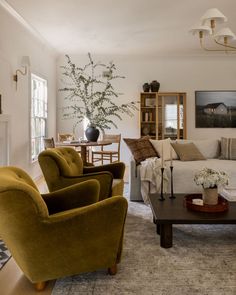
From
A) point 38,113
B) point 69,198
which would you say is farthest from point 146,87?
point 69,198

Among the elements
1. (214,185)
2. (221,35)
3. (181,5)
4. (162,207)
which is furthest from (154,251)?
(181,5)

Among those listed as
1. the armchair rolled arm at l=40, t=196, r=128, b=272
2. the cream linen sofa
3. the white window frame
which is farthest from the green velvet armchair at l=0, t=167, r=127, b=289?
the white window frame

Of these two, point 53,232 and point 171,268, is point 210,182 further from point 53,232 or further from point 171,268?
point 53,232

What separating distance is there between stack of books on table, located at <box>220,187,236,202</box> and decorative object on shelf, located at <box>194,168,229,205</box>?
2.51 ft

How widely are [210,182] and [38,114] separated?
419cm

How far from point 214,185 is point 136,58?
5172 millimetres

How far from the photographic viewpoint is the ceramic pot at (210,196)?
2779 mm

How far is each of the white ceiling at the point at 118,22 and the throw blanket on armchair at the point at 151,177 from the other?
210 centimetres

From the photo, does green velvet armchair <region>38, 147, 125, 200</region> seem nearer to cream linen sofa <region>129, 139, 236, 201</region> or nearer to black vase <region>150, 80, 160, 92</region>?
cream linen sofa <region>129, 139, 236, 201</region>

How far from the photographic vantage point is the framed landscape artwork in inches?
287

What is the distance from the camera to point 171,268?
2.33m

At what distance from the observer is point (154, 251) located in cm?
264

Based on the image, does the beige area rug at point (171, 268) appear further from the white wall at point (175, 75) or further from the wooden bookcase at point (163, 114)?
the white wall at point (175, 75)

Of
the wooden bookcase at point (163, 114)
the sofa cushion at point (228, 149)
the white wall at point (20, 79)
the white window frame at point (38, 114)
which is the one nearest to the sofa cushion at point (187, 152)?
the sofa cushion at point (228, 149)
